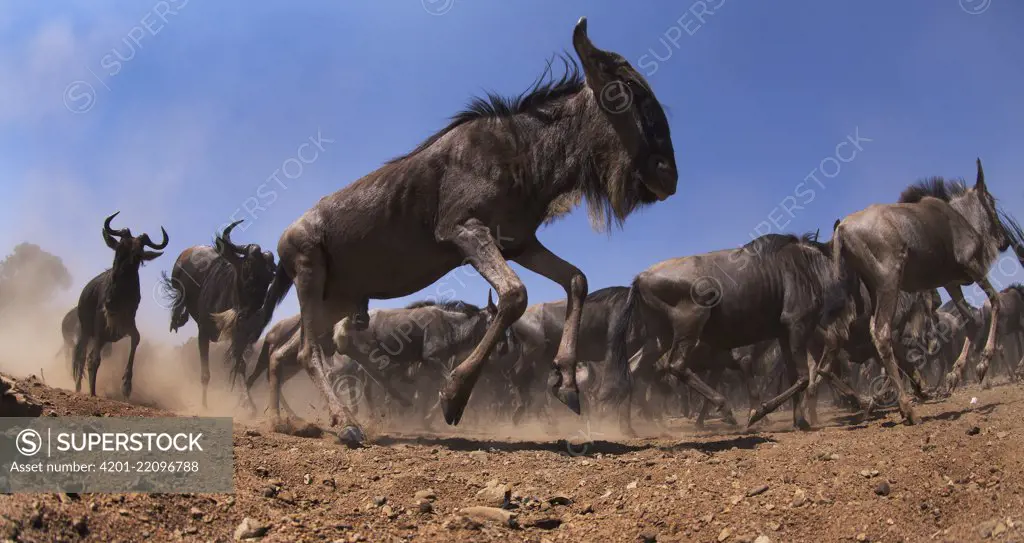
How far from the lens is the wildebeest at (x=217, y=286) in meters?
11.2

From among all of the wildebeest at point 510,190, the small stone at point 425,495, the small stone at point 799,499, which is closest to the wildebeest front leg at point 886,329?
the wildebeest at point 510,190

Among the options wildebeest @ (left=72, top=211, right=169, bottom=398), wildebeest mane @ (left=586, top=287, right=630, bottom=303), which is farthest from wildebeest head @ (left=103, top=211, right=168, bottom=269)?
wildebeest mane @ (left=586, top=287, right=630, bottom=303)

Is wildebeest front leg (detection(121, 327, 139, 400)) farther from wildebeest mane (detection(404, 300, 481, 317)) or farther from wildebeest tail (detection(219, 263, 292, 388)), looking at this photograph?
wildebeest mane (detection(404, 300, 481, 317))

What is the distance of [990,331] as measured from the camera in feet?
22.4

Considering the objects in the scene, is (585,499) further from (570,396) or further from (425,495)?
(570,396)

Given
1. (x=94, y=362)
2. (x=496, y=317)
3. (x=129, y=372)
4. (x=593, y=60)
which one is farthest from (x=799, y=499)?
(x=94, y=362)

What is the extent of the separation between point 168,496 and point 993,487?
3134 mm

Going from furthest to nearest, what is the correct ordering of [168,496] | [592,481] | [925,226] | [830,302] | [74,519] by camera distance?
[830,302] < [925,226] < [592,481] < [168,496] < [74,519]

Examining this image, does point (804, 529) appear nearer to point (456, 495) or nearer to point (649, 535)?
point (649, 535)

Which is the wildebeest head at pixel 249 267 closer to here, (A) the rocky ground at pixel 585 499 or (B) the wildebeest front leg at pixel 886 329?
(A) the rocky ground at pixel 585 499

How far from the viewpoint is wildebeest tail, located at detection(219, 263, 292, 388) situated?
7.67 metres

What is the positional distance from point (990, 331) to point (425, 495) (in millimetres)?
6302

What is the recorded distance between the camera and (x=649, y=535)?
8.38 ft

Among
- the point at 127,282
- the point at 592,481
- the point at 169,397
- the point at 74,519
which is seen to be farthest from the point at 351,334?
the point at 74,519
